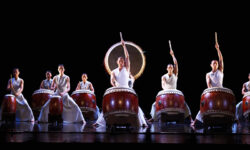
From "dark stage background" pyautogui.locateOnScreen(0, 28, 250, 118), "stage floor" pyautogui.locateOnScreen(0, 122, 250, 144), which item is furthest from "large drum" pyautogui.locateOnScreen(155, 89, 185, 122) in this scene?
"stage floor" pyautogui.locateOnScreen(0, 122, 250, 144)

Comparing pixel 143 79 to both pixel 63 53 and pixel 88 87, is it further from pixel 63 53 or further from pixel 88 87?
pixel 63 53

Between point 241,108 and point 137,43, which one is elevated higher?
point 137,43

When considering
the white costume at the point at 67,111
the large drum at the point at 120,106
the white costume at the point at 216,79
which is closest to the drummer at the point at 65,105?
the white costume at the point at 67,111

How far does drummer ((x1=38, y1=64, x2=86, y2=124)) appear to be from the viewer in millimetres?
5723

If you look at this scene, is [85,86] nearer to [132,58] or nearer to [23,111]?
[23,111]

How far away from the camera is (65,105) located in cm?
591

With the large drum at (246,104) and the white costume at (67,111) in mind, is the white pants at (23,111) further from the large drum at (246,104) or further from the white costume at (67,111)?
the large drum at (246,104)

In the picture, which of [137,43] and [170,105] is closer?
[170,105]

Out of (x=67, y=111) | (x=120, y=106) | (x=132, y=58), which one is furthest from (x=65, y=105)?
(x=120, y=106)

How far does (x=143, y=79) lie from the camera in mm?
7609

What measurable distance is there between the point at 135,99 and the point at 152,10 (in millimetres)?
3540

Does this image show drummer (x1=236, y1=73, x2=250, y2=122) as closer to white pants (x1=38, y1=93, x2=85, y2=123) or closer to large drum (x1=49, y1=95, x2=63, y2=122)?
white pants (x1=38, y1=93, x2=85, y2=123)

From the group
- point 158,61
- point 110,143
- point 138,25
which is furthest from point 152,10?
point 110,143

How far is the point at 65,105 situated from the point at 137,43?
2.59 meters
